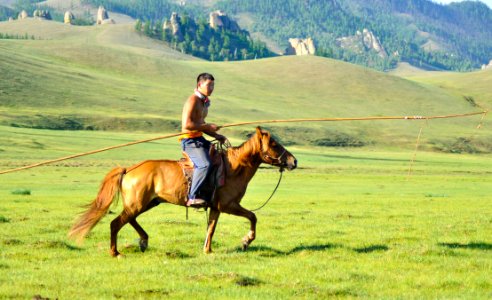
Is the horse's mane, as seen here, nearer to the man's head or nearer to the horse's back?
the horse's back

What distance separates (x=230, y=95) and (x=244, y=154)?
11951 cm

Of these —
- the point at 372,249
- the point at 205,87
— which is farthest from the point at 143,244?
the point at 372,249

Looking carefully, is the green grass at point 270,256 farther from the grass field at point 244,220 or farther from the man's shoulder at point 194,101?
the man's shoulder at point 194,101

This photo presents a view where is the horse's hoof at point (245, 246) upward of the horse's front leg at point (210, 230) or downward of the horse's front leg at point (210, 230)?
downward

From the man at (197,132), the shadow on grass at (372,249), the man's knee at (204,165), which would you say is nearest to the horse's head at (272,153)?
the man at (197,132)

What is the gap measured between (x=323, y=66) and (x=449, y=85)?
126 ft

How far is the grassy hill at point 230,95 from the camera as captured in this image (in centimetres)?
9162

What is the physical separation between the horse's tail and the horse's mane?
1895mm

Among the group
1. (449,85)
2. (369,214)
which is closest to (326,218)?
(369,214)

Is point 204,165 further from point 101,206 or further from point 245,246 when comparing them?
point 101,206

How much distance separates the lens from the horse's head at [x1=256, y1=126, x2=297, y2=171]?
12.5m

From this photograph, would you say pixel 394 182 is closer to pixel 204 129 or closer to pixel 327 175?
pixel 327 175

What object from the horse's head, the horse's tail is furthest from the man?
the horse's tail

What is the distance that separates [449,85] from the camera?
617ft
